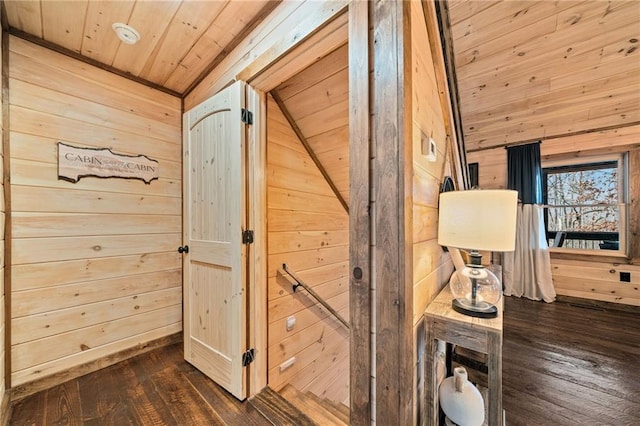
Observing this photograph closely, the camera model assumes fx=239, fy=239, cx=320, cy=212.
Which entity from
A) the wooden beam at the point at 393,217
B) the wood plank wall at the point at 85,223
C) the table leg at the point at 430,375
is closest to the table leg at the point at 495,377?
the table leg at the point at 430,375

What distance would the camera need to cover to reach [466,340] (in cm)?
102

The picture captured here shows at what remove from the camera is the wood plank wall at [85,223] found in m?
1.58

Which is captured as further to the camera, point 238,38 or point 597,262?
point 597,262

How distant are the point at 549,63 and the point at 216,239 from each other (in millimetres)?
3467

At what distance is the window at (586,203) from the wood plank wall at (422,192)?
149 inches

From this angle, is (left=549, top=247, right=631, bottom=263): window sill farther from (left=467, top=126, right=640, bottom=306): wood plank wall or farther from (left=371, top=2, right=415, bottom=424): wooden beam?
(left=371, top=2, right=415, bottom=424): wooden beam

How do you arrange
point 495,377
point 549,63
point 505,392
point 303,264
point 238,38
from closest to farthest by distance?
1. point 495,377
2. point 238,38
3. point 505,392
4. point 303,264
5. point 549,63

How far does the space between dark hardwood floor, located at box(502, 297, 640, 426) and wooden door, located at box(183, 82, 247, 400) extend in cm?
185

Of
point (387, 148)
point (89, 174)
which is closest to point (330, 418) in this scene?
point (387, 148)

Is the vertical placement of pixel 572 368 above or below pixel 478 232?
below

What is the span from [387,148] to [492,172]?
4066 millimetres

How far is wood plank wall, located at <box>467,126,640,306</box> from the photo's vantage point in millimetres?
3072

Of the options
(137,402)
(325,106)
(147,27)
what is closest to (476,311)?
(325,106)

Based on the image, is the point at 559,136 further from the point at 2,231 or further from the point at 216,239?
the point at 2,231
